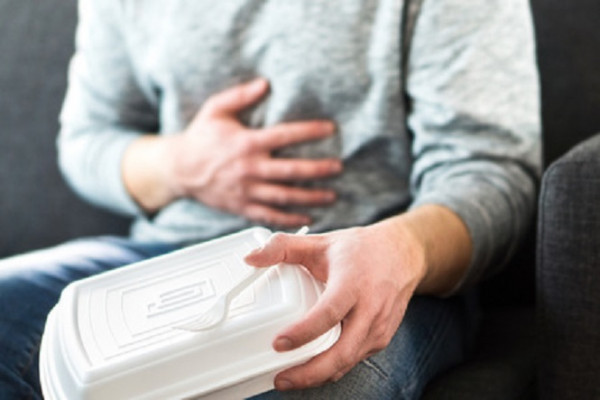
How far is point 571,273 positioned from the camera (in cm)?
71

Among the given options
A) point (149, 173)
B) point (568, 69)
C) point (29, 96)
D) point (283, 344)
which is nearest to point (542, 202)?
point (283, 344)

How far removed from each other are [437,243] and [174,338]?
0.29m

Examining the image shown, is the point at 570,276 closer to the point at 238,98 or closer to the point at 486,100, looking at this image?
the point at 486,100

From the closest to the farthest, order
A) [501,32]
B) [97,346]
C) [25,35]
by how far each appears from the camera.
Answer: [97,346] < [501,32] < [25,35]

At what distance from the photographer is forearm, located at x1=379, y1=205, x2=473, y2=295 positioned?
0.75 m

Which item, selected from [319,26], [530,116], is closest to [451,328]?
[530,116]

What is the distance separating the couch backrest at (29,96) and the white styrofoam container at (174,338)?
2.03 feet

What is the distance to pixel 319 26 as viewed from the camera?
94cm

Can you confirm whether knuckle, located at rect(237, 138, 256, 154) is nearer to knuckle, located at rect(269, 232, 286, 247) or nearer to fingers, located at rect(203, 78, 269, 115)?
fingers, located at rect(203, 78, 269, 115)

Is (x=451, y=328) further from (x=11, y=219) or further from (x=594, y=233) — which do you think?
(x=11, y=219)

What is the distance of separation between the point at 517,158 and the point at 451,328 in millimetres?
188

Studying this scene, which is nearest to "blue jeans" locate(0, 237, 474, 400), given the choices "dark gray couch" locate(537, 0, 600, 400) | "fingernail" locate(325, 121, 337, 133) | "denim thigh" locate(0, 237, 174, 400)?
"denim thigh" locate(0, 237, 174, 400)

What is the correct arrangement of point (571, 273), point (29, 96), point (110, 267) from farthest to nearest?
1. point (29, 96)
2. point (110, 267)
3. point (571, 273)

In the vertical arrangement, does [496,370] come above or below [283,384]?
below
